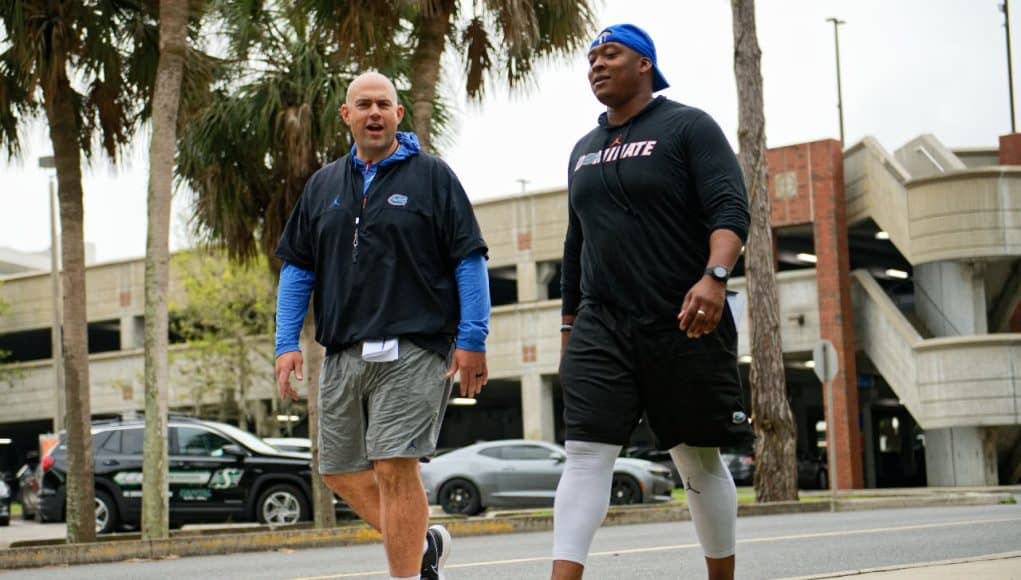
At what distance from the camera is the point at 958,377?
29766mm

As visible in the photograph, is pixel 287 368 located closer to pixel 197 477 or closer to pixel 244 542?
pixel 244 542

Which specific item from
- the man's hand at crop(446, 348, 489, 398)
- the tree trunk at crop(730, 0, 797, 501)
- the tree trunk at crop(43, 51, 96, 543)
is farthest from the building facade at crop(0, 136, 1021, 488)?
the man's hand at crop(446, 348, 489, 398)

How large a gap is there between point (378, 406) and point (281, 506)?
14.4m

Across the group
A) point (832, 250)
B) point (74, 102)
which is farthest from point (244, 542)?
point (832, 250)

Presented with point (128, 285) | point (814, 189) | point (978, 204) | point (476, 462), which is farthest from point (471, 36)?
point (128, 285)

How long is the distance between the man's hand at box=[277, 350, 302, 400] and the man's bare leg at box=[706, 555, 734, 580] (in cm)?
168

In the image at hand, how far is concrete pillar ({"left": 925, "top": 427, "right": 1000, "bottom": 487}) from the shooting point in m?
30.2

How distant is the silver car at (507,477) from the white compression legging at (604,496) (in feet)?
60.1

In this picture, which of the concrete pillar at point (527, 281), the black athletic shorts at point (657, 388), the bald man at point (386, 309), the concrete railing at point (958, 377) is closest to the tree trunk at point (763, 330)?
the concrete railing at point (958, 377)

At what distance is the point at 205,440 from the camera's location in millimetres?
19469

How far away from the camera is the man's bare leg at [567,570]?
4.44 metres

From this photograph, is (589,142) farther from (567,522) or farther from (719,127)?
(567,522)

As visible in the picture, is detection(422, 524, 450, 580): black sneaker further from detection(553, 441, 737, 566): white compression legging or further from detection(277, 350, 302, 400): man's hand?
detection(553, 441, 737, 566): white compression legging

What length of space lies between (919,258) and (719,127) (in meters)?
26.9
